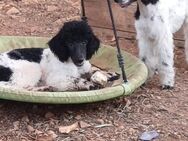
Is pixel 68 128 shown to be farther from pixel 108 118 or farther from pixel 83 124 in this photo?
pixel 108 118

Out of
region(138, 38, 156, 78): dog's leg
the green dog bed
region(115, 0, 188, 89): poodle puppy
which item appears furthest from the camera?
region(138, 38, 156, 78): dog's leg

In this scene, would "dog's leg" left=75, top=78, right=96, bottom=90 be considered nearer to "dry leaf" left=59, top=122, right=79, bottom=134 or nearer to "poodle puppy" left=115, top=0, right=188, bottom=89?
"dry leaf" left=59, top=122, right=79, bottom=134

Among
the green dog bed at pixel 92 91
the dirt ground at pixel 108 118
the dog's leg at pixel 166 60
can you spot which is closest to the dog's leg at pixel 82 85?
the dirt ground at pixel 108 118

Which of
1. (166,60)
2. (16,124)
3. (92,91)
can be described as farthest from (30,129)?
(166,60)

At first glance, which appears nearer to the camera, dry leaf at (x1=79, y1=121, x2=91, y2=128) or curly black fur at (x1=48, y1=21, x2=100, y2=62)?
dry leaf at (x1=79, y1=121, x2=91, y2=128)

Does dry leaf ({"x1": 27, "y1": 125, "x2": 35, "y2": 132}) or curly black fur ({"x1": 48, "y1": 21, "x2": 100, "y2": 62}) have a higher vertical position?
curly black fur ({"x1": 48, "y1": 21, "x2": 100, "y2": 62})

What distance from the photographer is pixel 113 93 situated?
3980 mm

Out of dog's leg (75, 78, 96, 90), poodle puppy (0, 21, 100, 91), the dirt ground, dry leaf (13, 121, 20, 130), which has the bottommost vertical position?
the dirt ground

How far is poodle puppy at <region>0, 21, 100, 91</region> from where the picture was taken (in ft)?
13.5

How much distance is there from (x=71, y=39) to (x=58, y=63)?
33 centimetres

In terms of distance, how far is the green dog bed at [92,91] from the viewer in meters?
3.80

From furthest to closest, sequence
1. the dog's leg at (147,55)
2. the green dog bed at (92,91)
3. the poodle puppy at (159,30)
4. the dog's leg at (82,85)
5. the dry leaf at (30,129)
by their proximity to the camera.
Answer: the dog's leg at (147,55), the poodle puppy at (159,30), the dog's leg at (82,85), the dry leaf at (30,129), the green dog bed at (92,91)

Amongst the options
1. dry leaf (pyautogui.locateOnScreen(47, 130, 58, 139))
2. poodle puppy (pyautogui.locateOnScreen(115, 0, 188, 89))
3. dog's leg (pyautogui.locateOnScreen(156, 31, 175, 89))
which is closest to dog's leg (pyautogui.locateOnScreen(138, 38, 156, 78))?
poodle puppy (pyautogui.locateOnScreen(115, 0, 188, 89))

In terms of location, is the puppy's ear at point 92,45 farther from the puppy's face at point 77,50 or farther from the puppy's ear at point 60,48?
the puppy's ear at point 60,48
